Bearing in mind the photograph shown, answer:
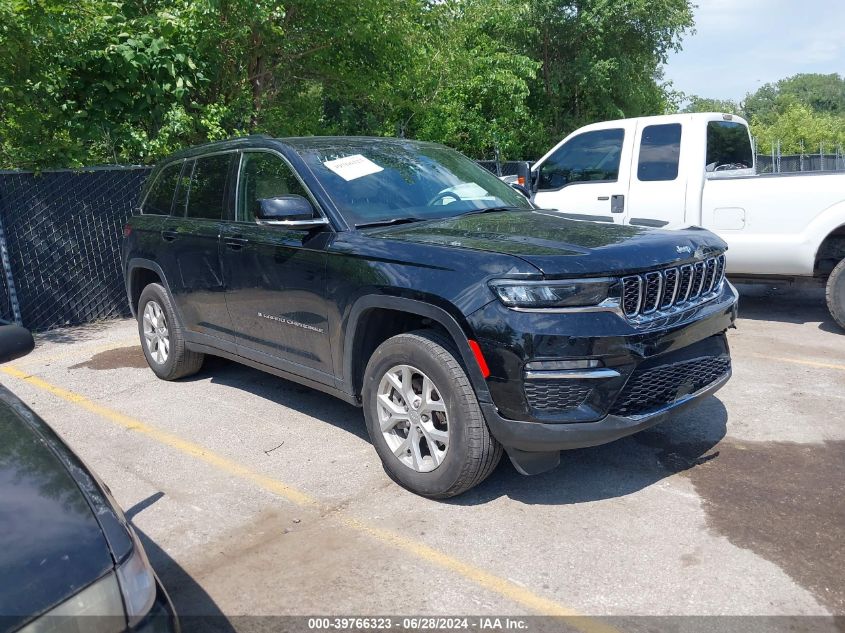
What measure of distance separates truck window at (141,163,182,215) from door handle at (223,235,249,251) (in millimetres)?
1137

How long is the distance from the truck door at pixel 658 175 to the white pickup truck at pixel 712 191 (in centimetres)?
1

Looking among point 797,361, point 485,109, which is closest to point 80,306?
point 797,361

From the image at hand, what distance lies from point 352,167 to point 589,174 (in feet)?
14.6

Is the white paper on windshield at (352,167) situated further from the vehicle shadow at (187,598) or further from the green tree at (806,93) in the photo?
the green tree at (806,93)

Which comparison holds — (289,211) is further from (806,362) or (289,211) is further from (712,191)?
(712,191)

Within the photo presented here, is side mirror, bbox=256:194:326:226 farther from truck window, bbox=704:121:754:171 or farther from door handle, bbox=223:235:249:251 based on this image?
truck window, bbox=704:121:754:171

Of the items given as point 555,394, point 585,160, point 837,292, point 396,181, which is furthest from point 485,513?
point 585,160

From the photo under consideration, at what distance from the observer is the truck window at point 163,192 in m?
5.91

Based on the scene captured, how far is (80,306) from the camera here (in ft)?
28.3

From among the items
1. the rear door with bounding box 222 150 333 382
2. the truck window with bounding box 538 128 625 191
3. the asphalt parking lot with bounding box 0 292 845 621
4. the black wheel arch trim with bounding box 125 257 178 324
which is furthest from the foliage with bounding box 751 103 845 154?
the rear door with bounding box 222 150 333 382

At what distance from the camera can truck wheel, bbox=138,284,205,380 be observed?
5.84 m

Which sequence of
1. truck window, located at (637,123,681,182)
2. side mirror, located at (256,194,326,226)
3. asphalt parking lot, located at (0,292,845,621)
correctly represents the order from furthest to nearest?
truck window, located at (637,123,681,182) < side mirror, located at (256,194,326,226) < asphalt parking lot, located at (0,292,845,621)

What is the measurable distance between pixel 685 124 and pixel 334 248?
16.8 feet

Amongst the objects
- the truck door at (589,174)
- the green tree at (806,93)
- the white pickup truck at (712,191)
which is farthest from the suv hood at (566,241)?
the green tree at (806,93)
